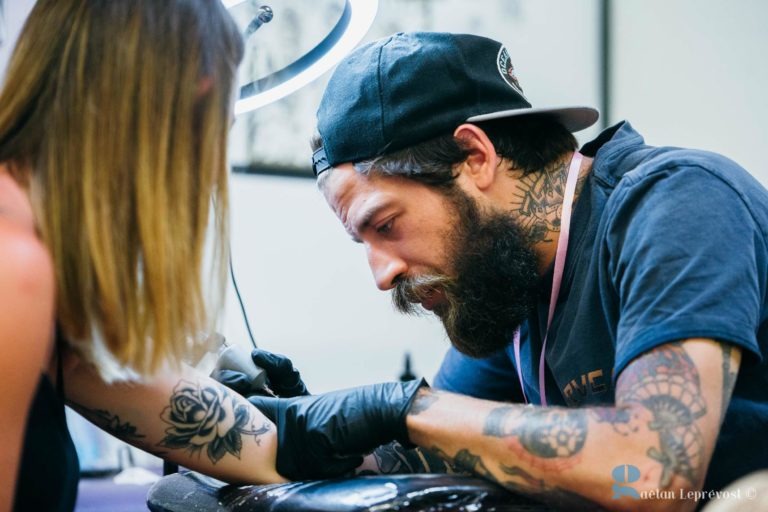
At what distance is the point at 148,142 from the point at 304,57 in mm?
617

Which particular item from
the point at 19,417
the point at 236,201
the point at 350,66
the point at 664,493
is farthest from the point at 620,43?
the point at 19,417

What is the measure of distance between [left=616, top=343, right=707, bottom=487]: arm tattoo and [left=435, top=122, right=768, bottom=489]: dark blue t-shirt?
0.04m

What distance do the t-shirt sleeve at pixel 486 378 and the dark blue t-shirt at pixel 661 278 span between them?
19 centimetres

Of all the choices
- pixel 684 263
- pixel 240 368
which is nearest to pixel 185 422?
pixel 240 368

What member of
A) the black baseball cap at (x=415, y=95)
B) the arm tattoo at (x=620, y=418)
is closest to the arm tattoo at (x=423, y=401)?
the arm tattoo at (x=620, y=418)

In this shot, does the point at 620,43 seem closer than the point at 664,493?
No

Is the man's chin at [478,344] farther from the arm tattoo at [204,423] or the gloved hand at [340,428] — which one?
the arm tattoo at [204,423]

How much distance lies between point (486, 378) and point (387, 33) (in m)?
1.14

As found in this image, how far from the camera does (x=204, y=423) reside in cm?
110

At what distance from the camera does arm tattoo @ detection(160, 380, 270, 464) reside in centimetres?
108

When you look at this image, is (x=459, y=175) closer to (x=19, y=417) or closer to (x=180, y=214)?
(x=180, y=214)

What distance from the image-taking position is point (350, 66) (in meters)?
1.31

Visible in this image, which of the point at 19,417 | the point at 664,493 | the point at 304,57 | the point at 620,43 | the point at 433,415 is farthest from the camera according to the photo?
the point at 620,43

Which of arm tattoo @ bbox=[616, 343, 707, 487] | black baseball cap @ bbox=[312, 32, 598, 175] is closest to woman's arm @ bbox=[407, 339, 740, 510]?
arm tattoo @ bbox=[616, 343, 707, 487]
